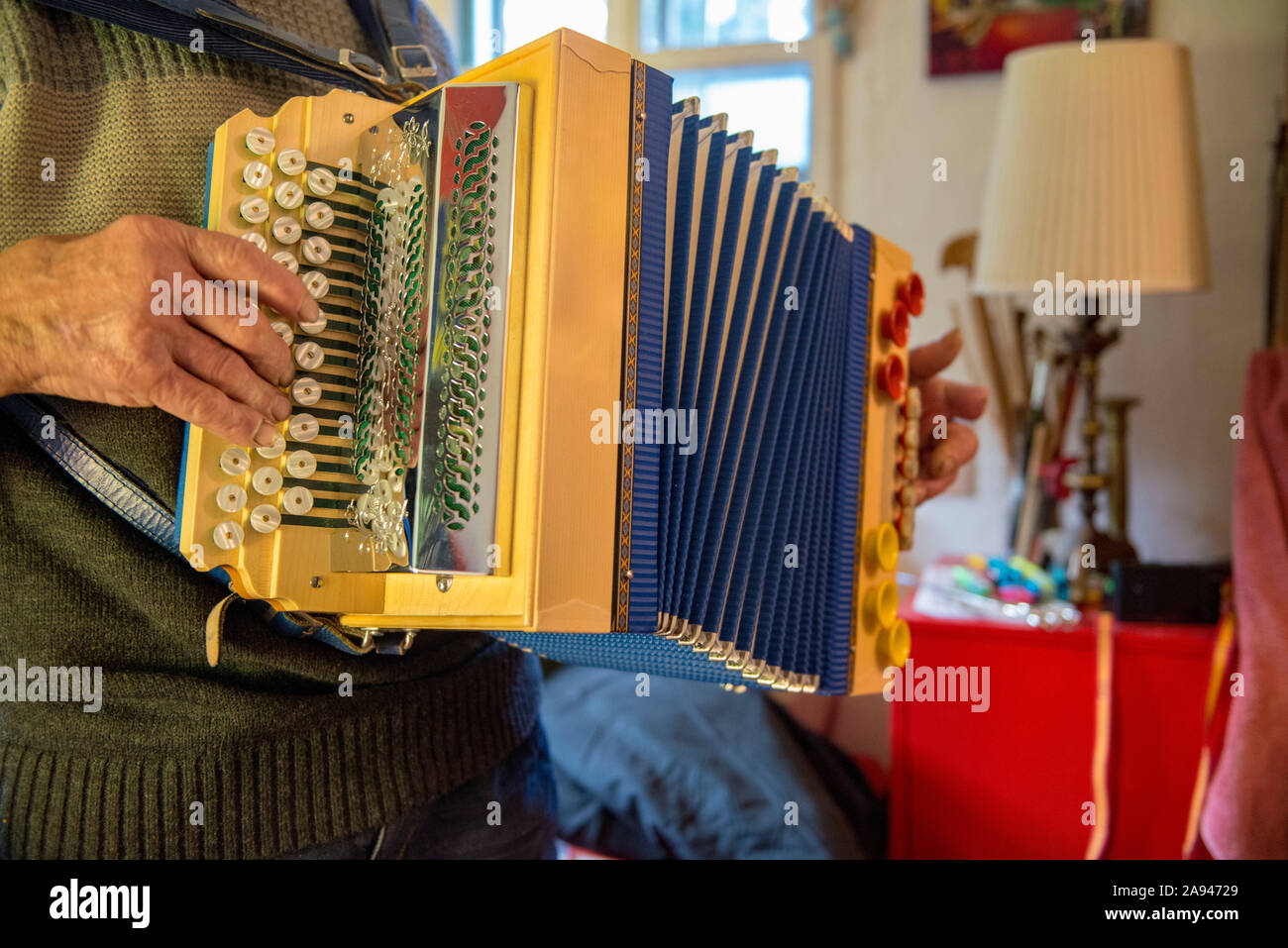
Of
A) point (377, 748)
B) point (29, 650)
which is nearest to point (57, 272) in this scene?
point (29, 650)

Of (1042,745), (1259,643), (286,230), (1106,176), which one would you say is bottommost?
(1042,745)

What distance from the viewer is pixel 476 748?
34.8 inches

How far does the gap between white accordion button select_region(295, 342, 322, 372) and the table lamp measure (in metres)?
1.27

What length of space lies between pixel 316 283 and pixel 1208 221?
184 cm

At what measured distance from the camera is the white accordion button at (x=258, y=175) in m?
0.67

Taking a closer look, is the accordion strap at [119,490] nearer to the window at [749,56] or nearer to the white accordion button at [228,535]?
the white accordion button at [228,535]

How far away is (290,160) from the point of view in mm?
679

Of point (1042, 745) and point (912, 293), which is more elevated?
point (912, 293)

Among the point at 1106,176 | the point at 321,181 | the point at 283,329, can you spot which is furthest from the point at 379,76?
the point at 1106,176

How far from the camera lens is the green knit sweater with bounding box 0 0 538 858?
2.33 feet

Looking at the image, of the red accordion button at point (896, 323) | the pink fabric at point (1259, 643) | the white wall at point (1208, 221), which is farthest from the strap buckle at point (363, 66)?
the white wall at point (1208, 221)

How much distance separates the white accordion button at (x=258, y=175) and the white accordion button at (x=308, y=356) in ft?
0.37

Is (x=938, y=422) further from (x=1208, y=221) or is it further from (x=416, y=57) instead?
(x=1208, y=221)
